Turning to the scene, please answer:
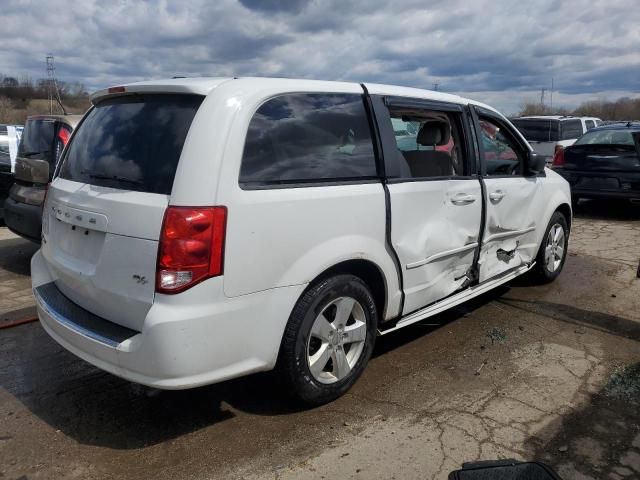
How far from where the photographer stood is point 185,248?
2527 mm

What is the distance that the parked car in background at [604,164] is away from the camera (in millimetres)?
8805

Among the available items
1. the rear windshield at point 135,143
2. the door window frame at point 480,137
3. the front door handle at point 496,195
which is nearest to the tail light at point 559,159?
the door window frame at point 480,137

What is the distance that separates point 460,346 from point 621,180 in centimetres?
627

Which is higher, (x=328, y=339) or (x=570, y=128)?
(x=570, y=128)

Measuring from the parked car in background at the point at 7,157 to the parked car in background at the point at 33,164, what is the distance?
5.12ft

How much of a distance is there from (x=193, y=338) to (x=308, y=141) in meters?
1.23

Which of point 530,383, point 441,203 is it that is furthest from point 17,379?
point 530,383

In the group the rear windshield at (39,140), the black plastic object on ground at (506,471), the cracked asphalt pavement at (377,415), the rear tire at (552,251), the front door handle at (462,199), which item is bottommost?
the cracked asphalt pavement at (377,415)

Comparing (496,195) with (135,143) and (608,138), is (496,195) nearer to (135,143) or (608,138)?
(135,143)

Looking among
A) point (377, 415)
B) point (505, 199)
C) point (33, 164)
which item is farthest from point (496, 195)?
point (33, 164)

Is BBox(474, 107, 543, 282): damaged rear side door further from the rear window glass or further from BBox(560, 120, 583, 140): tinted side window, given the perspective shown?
BBox(560, 120, 583, 140): tinted side window

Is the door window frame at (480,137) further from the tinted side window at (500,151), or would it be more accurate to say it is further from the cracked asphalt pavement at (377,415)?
the cracked asphalt pavement at (377,415)

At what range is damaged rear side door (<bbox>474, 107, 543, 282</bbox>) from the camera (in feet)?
14.2

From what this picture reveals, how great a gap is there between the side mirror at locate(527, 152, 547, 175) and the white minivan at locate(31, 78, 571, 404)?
1243 millimetres
